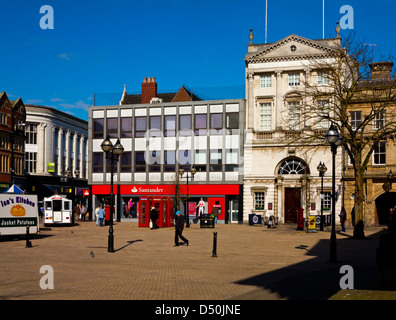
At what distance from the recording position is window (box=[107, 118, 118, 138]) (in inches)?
2168

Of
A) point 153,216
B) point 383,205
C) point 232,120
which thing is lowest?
point 153,216

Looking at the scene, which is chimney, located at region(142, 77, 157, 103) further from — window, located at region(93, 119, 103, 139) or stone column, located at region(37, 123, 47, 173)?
stone column, located at region(37, 123, 47, 173)

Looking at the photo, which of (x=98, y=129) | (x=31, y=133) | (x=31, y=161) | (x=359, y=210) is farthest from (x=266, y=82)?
(x=31, y=161)

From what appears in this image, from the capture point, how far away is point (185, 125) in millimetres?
52188

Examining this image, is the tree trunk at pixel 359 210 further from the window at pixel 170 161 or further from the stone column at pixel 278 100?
the window at pixel 170 161

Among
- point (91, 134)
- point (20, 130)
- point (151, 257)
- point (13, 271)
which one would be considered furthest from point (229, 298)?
point (20, 130)

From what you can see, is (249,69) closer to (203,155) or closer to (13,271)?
(203,155)

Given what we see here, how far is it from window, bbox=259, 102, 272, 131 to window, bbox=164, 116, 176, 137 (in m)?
9.36

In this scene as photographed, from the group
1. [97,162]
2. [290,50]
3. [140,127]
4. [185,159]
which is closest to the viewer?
[290,50]

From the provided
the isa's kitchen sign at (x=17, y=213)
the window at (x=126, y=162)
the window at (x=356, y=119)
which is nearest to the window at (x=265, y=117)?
the window at (x=356, y=119)

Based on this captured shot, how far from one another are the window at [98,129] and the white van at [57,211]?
48.1ft

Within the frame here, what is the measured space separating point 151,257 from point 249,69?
32746 millimetres

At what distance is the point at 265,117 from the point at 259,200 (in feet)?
26.3

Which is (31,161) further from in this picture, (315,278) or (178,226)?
(315,278)
